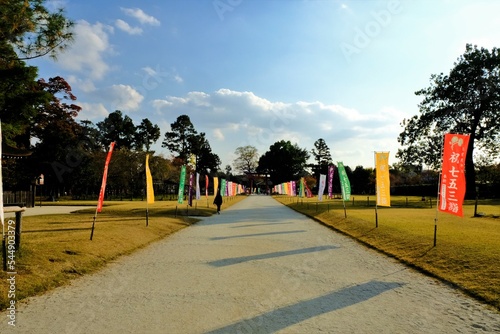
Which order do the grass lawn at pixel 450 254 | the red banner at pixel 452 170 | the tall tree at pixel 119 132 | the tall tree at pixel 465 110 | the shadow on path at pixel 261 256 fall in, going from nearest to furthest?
the grass lawn at pixel 450 254
the shadow on path at pixel 261 256
the red banner at pixel 452 170
the tall tree at pixel 465 110
the tall tree at pixel 119 132

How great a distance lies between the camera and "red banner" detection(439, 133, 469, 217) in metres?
10.3

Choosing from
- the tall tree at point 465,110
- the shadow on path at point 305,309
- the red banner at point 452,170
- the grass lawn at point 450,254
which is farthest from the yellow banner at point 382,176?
the tall tree at point 465,110

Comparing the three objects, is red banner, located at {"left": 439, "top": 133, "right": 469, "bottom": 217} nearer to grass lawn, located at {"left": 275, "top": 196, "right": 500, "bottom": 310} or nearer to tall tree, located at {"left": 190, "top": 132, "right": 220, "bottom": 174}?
grass lawn, located at {"left": 275, "top": 196, "right": 500, "bottom": 310}

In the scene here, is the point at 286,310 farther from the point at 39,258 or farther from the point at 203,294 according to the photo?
the point at 39,258

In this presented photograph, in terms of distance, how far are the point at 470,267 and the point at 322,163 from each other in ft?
315

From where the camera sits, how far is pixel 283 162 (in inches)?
3937

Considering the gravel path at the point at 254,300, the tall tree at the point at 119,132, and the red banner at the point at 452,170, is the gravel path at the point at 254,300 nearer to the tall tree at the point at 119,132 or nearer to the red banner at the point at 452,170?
the red banner at the point at 452,170

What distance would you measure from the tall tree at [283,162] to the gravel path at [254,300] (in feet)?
295

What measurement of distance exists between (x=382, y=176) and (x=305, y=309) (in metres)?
11.5

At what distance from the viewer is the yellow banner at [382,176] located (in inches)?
599

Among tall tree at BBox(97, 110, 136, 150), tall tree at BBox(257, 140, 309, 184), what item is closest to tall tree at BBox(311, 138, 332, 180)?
tall tree at BBox(257, 140, 309, 184)

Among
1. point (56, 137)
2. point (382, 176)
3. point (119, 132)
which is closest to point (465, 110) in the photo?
point (382, 176)

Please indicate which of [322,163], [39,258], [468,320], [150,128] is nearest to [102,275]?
[39,258]

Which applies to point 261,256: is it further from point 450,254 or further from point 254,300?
point 450,254
